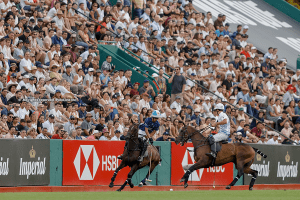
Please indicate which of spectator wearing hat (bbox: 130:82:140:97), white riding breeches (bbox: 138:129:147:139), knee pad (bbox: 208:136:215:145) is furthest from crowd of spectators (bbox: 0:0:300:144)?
knee pad (bbox: 208:136:215:145)

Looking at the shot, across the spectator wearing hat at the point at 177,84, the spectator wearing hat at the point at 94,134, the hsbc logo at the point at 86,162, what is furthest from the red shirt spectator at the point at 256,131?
the hsbc logo at the point at 86,162

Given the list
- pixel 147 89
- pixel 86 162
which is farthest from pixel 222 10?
pixel 86 162

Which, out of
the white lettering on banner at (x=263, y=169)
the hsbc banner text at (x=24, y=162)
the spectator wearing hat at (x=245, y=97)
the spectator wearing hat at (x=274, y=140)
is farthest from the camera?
the spectator wearing hat at (x=245, y=97)

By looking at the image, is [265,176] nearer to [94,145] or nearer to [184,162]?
[184,162]

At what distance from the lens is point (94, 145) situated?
663 inches

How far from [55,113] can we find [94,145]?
95.9 inches

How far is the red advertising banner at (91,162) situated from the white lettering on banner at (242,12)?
64.5 feet

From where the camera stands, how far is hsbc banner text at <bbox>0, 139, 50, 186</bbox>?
14781 mm

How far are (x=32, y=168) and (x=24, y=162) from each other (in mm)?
304

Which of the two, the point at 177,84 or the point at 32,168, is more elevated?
the point at 177,84

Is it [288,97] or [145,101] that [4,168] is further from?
[288,97]

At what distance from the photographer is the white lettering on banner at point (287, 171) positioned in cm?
2052

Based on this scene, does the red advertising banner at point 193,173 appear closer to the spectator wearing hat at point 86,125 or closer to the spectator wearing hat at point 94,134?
the spectator wearing hat at point 94,134

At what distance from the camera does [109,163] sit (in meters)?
17.2
